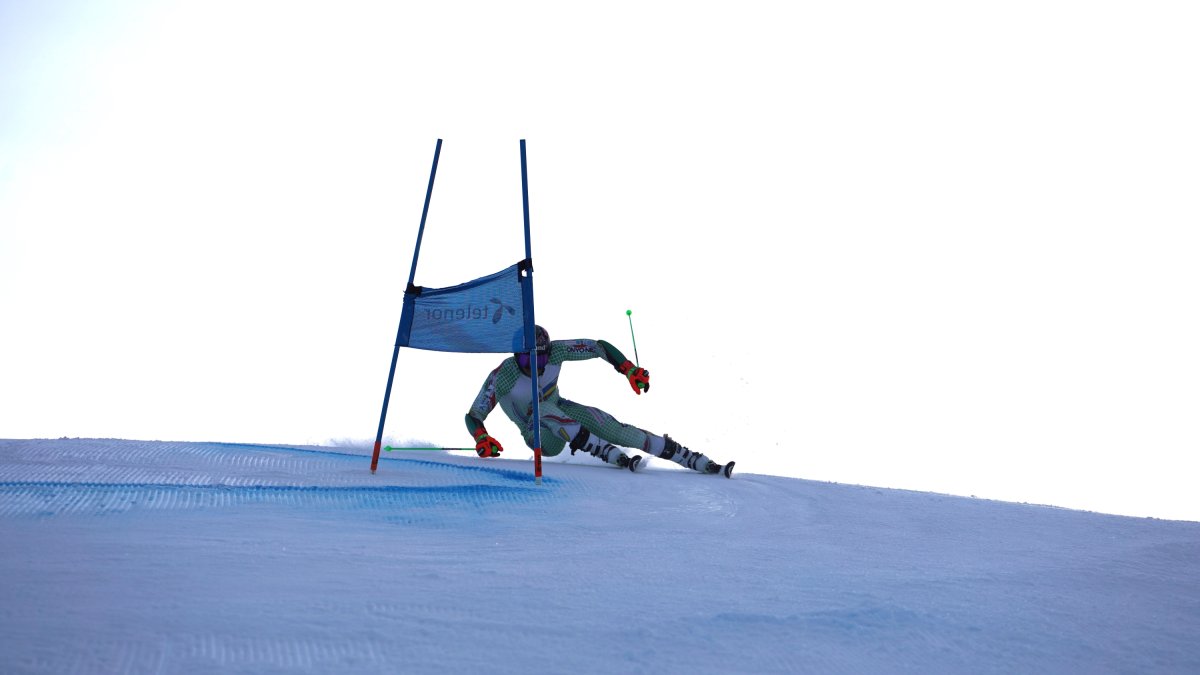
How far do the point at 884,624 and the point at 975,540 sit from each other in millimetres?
1756

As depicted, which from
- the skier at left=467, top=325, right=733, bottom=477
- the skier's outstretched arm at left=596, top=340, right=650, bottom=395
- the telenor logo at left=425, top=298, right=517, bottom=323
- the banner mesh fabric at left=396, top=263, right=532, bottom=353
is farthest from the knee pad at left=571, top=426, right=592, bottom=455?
the telenor logo at left=425, top=298, right=517, bottom=323

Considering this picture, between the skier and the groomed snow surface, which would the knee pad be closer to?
the skier

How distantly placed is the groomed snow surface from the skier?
1.50 m


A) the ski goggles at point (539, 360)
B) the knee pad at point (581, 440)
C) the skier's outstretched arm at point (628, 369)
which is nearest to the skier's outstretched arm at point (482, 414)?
the ski goggles at point (539, 360)

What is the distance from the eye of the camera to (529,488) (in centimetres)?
515

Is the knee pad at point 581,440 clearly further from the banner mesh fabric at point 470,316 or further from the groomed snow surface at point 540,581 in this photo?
the groomed snow surface at point 540,581

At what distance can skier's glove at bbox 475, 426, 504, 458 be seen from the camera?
677cm

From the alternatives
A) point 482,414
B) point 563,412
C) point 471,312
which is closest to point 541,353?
point 563,412

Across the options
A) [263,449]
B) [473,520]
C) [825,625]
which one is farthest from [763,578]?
[263,449]

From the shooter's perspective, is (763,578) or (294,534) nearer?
(763,578)

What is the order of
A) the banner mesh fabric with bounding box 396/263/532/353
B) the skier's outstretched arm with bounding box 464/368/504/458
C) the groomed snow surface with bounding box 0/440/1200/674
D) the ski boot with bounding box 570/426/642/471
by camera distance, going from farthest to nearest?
1. the skier's outstretched arm with bounding box 464/368/504/458
2. the ski boot with bounding box 570/426/642/471
3. the banner mesh fabric with bounding box 396/263/532/353
4. the groomed snow surface with bounding box 0/440/1200/674

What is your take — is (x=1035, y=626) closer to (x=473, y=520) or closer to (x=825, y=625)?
(x=825, y=625)

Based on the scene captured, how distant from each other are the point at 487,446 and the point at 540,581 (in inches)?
145

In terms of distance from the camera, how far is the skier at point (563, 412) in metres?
6.82
